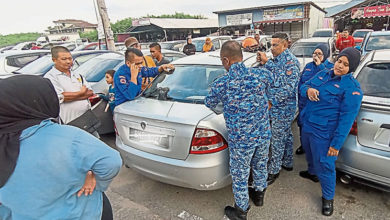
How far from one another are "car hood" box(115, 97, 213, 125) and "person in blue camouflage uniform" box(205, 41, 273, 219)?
20 cm

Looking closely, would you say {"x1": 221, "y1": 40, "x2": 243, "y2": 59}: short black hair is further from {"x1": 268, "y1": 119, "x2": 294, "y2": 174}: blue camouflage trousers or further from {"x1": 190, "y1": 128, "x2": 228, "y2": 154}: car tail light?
{"x1": 268, "y1": 119, "x2": 294, "y2": 174}: blue camouflage trousers

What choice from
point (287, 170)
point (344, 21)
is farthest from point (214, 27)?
point (287, 170)

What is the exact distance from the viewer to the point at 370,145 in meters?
2.14

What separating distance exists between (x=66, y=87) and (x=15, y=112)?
192 cm

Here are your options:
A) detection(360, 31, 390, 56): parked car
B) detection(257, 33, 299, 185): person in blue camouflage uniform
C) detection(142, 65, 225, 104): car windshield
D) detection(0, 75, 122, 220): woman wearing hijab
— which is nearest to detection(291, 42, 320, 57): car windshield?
detection(360, 31, 390, 56): parked car

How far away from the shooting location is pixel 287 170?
316 cm

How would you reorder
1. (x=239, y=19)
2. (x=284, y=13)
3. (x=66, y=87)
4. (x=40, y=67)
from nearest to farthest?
1. (x=66, y=87)
2. (x=40, y=67)
3. (x=284, y=13)
4. (x=239, y=19)

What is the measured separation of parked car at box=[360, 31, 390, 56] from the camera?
21.4 feet

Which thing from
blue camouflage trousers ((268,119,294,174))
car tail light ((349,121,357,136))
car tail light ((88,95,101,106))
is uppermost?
car tail light ((88,95,101,106))

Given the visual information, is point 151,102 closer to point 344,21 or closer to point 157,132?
point 157,132

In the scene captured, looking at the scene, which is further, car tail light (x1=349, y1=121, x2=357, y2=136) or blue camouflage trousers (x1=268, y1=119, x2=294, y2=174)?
blue camouflage trousers (x1=268, y1=119, x2=294, y2=174)

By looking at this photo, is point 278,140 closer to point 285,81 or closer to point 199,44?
point 285,81

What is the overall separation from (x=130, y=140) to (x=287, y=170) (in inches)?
83.3

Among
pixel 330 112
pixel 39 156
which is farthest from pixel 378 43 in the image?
pixel 39 156
